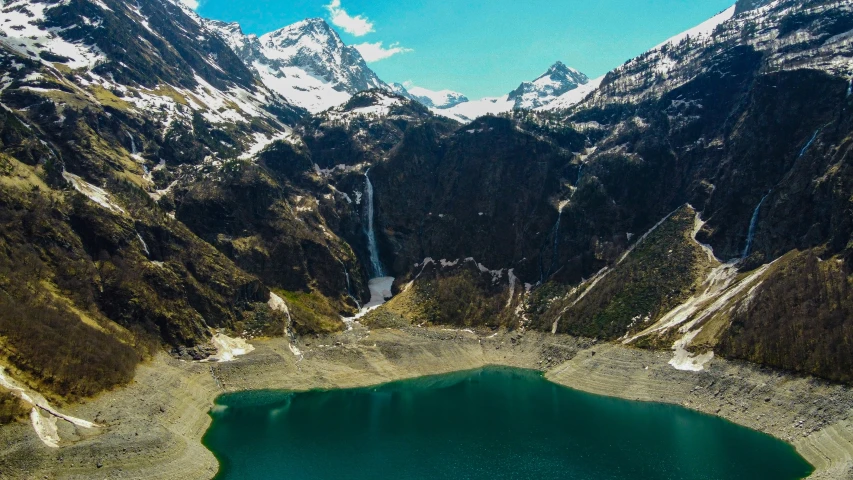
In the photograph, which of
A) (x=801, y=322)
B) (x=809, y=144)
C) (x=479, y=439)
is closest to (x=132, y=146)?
(x=479, y=439)

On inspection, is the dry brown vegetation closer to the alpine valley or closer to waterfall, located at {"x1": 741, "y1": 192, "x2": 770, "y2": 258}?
the alpine valley

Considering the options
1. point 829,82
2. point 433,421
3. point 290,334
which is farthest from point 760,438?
point 829,82

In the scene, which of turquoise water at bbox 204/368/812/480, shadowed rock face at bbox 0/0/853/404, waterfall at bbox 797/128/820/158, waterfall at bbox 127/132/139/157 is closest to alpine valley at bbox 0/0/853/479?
shadowed rock face at bbox 0/0/853/404

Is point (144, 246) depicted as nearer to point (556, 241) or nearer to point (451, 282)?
point (451, 282)

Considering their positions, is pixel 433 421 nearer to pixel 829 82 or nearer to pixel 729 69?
pixel 829 82

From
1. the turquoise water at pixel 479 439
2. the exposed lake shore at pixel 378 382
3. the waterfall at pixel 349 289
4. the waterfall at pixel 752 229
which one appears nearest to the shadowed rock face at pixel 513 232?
the waterfall at pixel 349 289

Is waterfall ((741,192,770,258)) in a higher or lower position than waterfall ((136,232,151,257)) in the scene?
higher

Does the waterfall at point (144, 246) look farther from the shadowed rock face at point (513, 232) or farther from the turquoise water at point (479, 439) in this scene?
the turquoise water at point (479, 439)

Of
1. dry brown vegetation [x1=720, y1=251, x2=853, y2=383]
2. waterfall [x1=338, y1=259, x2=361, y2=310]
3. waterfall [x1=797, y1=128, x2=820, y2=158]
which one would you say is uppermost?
waterfall [x1=797, y1=128, x2=820, y2=158]
